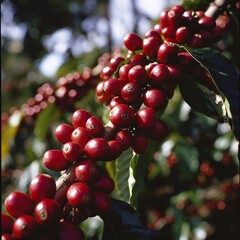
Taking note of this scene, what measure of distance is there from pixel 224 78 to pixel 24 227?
0.85 meters

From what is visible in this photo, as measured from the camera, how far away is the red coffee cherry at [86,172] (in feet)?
3.29

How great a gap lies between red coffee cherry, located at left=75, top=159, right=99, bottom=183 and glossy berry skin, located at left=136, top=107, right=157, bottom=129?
9.2 inches

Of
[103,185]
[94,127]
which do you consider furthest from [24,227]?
[94,127]

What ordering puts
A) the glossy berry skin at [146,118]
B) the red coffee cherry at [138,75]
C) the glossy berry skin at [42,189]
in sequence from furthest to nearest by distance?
the red coffee cherry at [138,75], the glossy berry skin at [146,118], the glossy berry skin at [42,189]

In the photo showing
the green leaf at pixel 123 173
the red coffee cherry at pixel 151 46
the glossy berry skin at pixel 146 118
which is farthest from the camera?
the green leaf at pixel 123 173

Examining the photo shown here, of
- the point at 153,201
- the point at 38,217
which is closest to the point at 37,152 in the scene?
the point at 153,201

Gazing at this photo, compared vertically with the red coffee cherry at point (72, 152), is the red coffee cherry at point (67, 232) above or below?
below

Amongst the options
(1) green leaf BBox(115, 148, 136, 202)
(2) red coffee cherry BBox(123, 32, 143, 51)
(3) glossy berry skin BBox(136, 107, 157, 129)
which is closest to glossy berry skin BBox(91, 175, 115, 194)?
(3) glossy berry skin BBox(136, 107, 157, 129)

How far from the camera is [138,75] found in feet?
4.14

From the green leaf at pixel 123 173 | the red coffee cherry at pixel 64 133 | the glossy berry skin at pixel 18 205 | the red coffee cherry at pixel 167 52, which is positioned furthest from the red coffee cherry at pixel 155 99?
the glossy berry skin at pixel 18 205

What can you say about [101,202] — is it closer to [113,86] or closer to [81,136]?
[81,136]

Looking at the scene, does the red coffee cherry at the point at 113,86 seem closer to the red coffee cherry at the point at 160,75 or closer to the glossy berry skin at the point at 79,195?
the red coffee cherry at the point at 160,75

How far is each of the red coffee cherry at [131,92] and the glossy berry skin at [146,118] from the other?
8cm

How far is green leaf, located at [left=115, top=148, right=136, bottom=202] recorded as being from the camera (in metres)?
1.59
